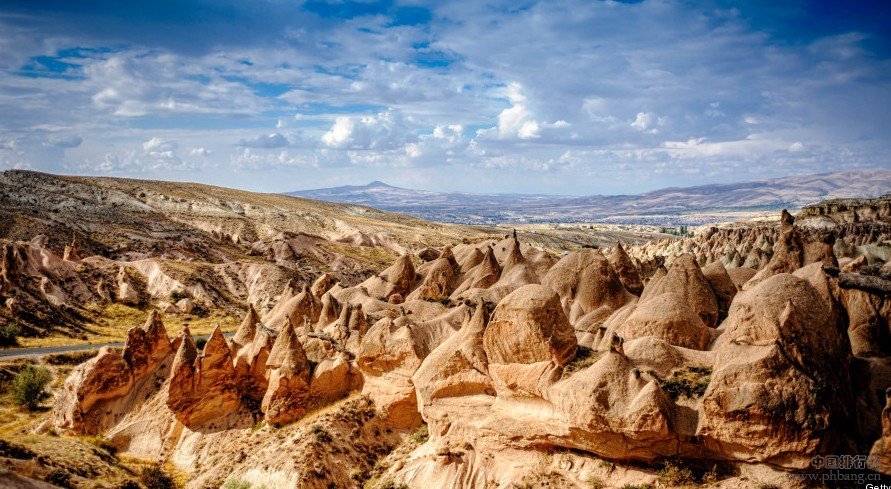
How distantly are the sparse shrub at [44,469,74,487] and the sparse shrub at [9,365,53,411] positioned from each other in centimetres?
1868

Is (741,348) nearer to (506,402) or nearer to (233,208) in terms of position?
(506,402)

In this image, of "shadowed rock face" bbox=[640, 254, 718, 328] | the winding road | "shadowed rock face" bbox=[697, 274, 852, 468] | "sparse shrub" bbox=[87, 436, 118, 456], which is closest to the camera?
"shadowed rock face" bbox=[697, 274, 852, 468]

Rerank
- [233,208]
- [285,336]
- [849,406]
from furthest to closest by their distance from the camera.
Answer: [233,208] → [285,336] → [849,406]

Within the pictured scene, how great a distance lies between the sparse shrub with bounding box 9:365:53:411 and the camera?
128ft

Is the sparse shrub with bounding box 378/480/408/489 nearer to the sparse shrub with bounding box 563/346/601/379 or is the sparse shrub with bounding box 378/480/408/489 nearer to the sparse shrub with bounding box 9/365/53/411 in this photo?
the sparse shrub with bounding box 563/346/601/379

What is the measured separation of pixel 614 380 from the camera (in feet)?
62.1

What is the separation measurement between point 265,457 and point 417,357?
27.4 feet

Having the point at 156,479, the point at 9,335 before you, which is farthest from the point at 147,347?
the point at 9,335

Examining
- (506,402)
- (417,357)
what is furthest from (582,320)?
(506,402)

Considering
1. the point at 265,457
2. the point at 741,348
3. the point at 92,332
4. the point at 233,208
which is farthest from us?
the point at 233,208

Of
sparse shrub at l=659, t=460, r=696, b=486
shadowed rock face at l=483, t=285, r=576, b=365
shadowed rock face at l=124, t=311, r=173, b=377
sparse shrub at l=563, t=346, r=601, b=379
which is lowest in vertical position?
shadowed rock face at l=124, t=311, r=173, b=377

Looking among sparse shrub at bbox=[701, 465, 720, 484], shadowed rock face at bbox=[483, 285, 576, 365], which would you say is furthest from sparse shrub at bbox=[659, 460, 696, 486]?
shadowed rock face at bbox=[483, 285, 576, 365]

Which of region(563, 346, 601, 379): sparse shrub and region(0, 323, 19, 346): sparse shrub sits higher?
region(563, 346, 601, 379): sparse shrub

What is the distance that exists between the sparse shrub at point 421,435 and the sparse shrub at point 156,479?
488 inches
